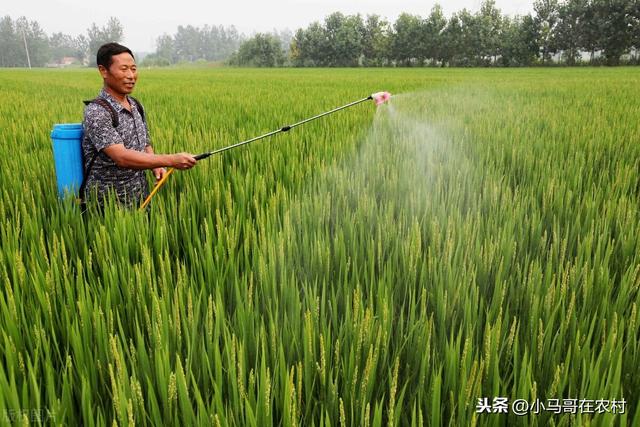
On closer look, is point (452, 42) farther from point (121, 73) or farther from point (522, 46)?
point (121, 73)

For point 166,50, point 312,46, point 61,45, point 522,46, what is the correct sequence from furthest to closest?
point 61,45 < point 166,50 < point 312,46 < point 522,46

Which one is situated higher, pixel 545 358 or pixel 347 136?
pixel 347 136

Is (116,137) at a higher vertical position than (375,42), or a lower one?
lower

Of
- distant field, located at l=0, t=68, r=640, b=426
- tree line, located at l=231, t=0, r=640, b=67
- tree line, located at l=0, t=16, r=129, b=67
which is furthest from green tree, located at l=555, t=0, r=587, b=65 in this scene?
tree line, located at l=0, t=16, r=129, b=67

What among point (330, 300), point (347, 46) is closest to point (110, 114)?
point (330, 300)

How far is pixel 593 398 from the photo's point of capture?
87 centimetres

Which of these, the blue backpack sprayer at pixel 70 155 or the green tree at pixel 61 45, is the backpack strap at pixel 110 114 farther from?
the green tree at pixel 61 45

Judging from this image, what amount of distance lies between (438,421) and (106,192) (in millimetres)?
2037

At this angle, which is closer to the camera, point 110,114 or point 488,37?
point 110,114

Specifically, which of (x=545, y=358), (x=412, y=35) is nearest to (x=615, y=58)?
(x=412, y=35)

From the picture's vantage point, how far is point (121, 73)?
84.8 inches

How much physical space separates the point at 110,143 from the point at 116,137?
0.05 m

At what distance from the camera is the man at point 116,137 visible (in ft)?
6.91

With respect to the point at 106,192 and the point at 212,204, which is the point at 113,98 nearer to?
the point at 106,192
